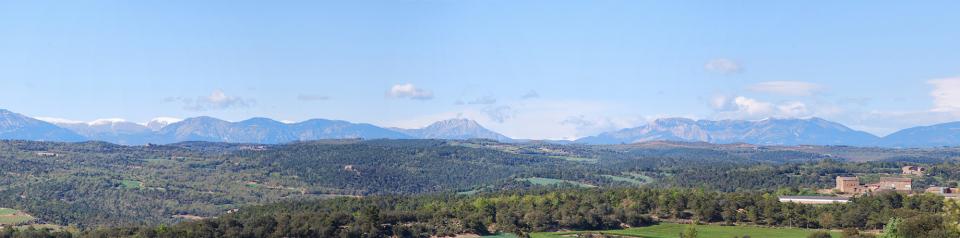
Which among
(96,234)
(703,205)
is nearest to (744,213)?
(703,205)

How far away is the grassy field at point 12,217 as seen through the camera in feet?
551

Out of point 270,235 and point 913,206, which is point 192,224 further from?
point 913,206

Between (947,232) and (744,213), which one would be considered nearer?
(947,232)

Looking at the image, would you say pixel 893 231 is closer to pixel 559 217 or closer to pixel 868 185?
pixel 559 217

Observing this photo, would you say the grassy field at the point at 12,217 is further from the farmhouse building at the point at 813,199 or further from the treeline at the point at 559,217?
the farmhouse building at the point at 813,199

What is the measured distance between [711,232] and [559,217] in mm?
20325

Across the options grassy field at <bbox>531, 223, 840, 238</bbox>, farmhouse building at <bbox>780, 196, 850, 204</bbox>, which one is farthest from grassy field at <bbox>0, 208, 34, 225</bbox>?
farmhouse building at <bbox>780, 196, 850, 204</bbox>

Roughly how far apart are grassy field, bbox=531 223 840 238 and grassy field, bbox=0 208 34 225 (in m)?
99.8

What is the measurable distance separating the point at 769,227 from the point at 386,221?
157 feet

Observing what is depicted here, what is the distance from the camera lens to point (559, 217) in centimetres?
12688

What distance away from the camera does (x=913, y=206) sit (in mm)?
127438

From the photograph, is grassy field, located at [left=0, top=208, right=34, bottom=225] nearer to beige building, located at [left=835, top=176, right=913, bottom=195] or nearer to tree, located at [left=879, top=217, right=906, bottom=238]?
tree, located at [left=879, top=217, right=906, bottom=238]

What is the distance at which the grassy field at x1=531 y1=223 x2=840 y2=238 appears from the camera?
367ft

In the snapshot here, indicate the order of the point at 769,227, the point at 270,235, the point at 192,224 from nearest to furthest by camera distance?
the point at 270,235, the point at 192,224, the point at 769,227
